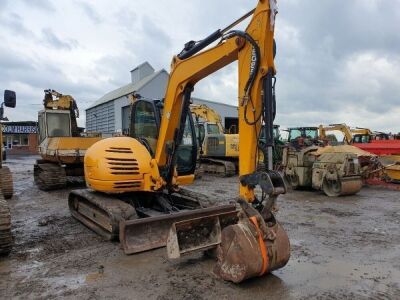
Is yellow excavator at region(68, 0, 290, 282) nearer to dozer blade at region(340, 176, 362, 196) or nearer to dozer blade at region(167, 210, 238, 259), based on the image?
dozer blade at region(167, 210, 238, 259)

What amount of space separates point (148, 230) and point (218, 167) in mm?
10631

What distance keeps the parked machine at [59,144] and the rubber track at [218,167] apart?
5.21 metres

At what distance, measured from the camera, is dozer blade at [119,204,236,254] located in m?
4.81

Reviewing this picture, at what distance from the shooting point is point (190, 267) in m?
4.59

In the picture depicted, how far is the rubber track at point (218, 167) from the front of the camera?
15.0 m

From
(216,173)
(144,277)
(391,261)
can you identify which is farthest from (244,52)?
(216,173)

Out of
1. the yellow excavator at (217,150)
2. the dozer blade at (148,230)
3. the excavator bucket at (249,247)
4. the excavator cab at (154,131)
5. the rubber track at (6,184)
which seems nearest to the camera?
the excavator bucket at (249,247)

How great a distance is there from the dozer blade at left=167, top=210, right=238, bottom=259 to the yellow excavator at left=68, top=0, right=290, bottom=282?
0.01 meters

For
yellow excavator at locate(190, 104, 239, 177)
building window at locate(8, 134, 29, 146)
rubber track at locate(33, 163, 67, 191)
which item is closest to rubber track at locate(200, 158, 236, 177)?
yellow excavator at locate(190, 104, 239, 177)

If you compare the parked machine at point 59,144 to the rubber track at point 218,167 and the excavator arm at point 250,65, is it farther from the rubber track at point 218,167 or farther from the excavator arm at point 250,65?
the excavator arm at point 250,65

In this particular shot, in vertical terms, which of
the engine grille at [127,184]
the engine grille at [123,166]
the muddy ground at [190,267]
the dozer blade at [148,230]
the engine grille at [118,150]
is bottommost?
the muddy ground at [190,267]

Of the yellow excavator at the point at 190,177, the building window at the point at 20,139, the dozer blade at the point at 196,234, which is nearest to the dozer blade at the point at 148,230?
the yellow excavator at the point at 190,177

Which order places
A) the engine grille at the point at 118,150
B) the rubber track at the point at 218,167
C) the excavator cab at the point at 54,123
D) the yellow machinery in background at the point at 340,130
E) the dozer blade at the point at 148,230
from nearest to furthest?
the dozer blade at the point at 148,230, the engine grille at the point at 118,150, the excavator cab at the point at 54,123, the rubber track at the point at 218,167, the yellow machinery in background at the point at 340,130

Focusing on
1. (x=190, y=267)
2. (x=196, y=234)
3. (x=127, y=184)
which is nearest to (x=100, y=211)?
(x=127, y=184)
